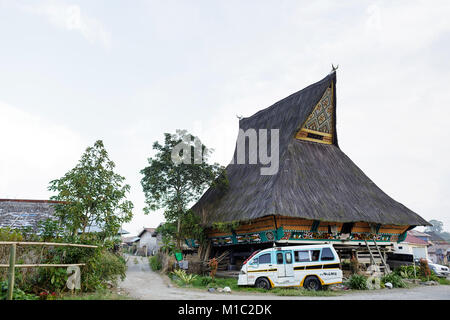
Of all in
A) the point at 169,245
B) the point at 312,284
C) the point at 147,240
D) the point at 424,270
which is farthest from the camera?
the point at 147,240

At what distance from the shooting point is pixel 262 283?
1379 centimetres

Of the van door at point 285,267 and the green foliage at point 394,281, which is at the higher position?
the van door at point 285,267

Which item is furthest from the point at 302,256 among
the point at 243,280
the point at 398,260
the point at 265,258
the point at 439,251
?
the point at 439,251

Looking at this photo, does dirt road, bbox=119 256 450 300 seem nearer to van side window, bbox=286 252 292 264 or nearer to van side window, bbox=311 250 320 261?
van side window, bbox=311 250 320 261

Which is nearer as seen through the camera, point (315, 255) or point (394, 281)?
point (315, 255)

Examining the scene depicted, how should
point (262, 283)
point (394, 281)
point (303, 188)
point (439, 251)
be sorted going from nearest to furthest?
point (262, 283)
point (394, 281)
point (303, 188)
point (439, 251)

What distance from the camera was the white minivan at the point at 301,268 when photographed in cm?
1341

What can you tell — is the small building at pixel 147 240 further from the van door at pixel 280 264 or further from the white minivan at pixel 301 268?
the van door at pixel 280 264

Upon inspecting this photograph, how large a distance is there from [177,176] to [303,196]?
294 inches

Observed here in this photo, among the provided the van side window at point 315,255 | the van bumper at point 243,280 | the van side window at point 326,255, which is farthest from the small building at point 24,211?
the van side window at point 326,255

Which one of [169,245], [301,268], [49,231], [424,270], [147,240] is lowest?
[424,270]

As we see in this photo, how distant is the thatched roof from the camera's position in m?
17.4

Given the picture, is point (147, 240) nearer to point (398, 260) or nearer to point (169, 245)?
point (169, 245)
